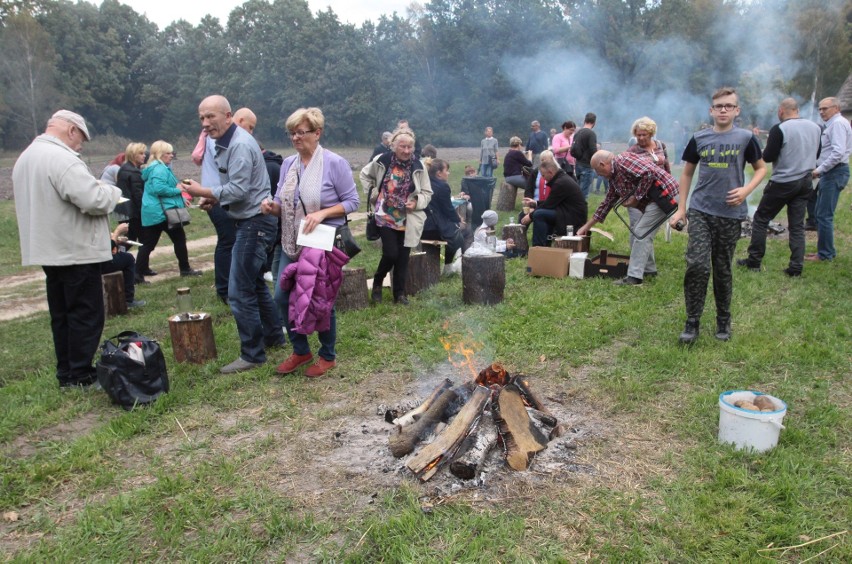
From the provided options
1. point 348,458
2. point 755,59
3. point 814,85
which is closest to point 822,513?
point 348,458

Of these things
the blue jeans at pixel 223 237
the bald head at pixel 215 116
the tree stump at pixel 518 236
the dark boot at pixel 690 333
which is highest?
the bald head at pixel 215 116

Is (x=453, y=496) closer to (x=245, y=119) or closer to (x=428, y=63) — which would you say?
(x=245, y=119)

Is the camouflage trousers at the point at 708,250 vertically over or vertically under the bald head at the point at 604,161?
under

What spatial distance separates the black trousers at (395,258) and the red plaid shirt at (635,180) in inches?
91.5

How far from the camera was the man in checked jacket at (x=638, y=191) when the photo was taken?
649 cm

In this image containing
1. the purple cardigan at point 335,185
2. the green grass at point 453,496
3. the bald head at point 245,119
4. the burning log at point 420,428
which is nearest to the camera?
the green grass at point 453,496

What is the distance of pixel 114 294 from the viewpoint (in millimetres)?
6754

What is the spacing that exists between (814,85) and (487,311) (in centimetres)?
3449

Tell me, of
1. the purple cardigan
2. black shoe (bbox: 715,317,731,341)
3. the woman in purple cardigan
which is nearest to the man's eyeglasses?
the woman in purple cardigan

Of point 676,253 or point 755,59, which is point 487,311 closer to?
point 676,253

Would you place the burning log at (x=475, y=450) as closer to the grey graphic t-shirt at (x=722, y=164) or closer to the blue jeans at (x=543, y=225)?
the grey graphic t-shirt at (x=722, y=164)

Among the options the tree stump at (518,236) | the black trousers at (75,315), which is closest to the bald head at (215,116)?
the black trousers at (75,315)

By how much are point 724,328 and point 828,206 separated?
12.8 ft

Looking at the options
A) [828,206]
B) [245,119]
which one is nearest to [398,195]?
[245,119]
